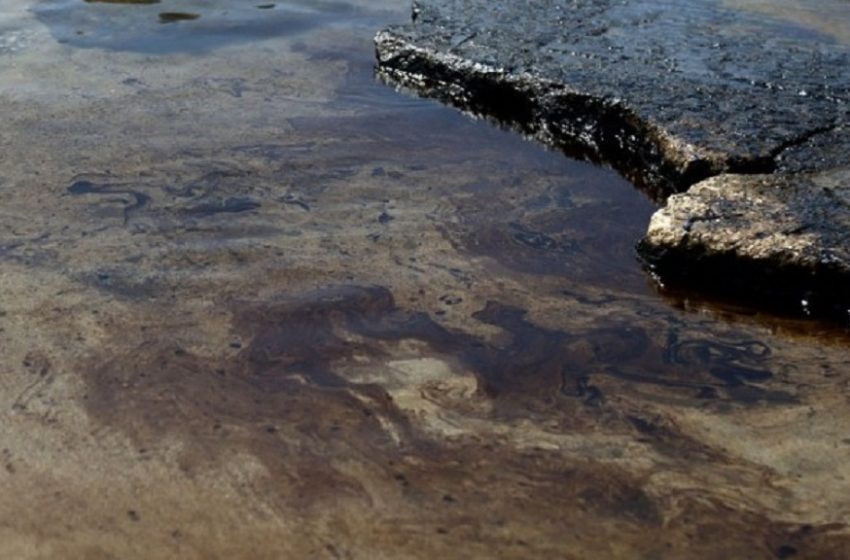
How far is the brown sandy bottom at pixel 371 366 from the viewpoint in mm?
2229

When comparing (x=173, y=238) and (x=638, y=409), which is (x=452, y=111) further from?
(x=638, y=409)

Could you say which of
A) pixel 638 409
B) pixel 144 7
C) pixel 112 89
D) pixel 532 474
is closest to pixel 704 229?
pixel 638 409

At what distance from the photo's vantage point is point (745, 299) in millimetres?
3064

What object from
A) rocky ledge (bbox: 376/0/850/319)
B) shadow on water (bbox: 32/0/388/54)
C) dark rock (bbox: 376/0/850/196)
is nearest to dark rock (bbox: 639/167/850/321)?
rocky ledge (bbox: 376/0/850/319)

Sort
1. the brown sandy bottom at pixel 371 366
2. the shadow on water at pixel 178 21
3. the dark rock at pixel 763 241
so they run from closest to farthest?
the brown sandy bottom at pixel 371 366 → the dark rock at pixel 763 241 → the shadow on water at pixel 178 21

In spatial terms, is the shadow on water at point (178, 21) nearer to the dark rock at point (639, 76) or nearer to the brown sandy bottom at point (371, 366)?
the dark rock at point (639, 76)

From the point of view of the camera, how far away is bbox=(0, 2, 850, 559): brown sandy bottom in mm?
2229

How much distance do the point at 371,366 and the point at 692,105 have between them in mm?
1672

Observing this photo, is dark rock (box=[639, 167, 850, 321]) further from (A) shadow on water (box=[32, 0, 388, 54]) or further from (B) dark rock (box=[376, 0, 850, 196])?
(A) shadow on water (box=[32, 0, 388, 54])

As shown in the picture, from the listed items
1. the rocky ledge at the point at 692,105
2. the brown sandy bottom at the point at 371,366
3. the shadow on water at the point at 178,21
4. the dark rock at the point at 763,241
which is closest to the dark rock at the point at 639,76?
the rocky ledge at the point at 692,105

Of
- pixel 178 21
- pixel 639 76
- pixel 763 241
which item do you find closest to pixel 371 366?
pixel 763 241

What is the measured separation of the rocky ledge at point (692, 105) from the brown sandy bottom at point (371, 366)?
5.0 inches

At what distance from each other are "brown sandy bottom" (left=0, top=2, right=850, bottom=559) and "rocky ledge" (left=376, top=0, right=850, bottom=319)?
0.13m

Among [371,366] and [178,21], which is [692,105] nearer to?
[371,366]
